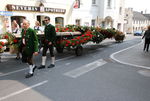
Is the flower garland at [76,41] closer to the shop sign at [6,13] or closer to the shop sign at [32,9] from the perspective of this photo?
the shop sign at [6,13]

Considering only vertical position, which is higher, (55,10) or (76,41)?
(55,10)

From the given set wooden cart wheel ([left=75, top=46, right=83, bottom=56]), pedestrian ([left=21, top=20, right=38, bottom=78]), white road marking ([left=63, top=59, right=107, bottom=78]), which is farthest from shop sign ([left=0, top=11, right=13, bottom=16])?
white road marking ([left=63, top=59, right=107, bottom=78])

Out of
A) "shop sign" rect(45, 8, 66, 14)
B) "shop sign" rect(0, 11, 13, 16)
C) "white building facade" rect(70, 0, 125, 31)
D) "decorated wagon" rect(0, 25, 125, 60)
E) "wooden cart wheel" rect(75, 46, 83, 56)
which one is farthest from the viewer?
"white building facade" rect(70, 0, 125, 31)

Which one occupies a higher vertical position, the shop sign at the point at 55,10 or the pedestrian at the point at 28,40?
the shop sign at the point at 55,10

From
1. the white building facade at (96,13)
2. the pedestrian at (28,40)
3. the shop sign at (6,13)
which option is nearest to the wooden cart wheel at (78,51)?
the pedestrian at (28,40)

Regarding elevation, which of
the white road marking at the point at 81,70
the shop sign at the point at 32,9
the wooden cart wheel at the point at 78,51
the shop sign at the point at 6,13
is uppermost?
the shop sign at the point at 32,9

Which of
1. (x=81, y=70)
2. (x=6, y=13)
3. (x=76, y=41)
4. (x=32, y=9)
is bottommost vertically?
(x=81, y=70)

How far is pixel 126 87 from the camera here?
4.69 m

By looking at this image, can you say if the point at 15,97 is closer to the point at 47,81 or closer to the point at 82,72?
the point at 47,81

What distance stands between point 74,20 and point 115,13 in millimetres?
10127

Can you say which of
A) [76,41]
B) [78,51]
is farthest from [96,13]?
[76,41]

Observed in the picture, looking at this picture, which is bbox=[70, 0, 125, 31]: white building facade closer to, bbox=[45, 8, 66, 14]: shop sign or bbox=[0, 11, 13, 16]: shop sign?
bbox=[45, 8, 66, 14]: shop sign

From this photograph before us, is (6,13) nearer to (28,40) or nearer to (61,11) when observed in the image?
(61,11)

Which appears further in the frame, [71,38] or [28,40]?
[71,38]
